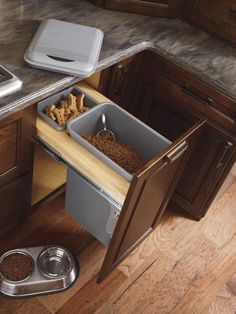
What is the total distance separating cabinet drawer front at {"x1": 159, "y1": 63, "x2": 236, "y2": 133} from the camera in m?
1.55

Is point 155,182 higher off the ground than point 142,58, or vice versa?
point 142,58

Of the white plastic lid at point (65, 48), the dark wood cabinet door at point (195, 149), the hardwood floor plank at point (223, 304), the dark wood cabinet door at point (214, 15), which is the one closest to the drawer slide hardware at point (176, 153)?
the dark wood cabinet door at point (195, 149)

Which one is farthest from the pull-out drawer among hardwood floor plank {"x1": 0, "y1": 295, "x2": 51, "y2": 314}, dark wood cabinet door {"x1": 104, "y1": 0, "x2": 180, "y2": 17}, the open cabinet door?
dark wood cabinet door {"x1": 104, "y1": 0, "x2": 180, "y2": 17}

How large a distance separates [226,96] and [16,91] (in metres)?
0.75

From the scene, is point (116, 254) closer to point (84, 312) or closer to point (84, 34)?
point (84, 312)

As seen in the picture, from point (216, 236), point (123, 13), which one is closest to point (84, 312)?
point (216, 236)

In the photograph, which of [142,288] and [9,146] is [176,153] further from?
[142,288]

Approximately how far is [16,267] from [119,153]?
59 centimetres

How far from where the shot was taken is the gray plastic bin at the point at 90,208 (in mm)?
1511

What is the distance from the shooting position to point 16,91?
1251 mm

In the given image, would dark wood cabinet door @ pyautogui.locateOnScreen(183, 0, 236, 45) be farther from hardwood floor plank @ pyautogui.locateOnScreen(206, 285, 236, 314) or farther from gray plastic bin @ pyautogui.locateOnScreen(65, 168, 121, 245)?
hardwood floor plank @ pyautogui.locateOnScreen(206, 285, 236, 314)

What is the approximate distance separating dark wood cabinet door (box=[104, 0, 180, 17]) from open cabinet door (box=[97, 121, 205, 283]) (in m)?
0.62

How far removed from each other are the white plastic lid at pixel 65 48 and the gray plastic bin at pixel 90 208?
0.36 m

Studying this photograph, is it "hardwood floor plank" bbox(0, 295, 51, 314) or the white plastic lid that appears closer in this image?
the white plastic lid
